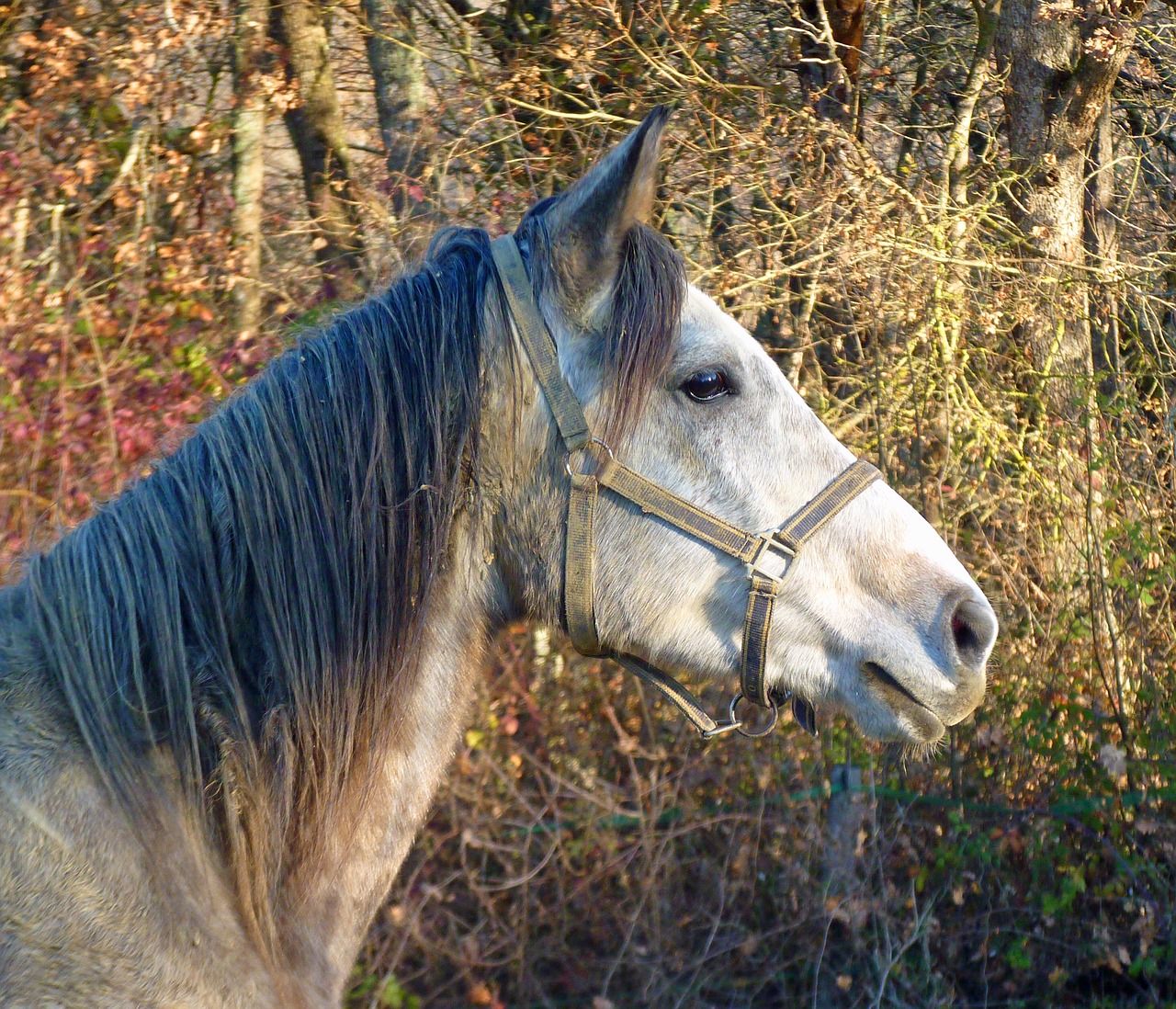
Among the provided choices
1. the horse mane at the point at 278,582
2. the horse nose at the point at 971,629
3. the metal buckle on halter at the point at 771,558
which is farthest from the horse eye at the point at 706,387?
the horse nose at the point at 971,629

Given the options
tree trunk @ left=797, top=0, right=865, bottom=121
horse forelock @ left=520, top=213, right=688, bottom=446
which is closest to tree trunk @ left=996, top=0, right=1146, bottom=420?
tree trunk @ left=797, top=0, right=865, bottom=121

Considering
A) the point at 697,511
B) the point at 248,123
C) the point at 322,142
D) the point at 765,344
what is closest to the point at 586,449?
the point at 697,511

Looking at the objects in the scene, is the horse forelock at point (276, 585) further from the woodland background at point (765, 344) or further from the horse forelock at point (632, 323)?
the woodland background at point (765, 344)

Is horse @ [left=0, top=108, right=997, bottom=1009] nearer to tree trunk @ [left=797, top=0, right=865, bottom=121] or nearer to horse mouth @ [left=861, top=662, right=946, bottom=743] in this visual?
horse mouth @ [left=861, top=662, right=946, bottom=743]

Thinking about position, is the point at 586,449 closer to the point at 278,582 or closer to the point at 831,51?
the point at 278,582

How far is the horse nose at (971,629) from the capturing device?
1818 millimetres

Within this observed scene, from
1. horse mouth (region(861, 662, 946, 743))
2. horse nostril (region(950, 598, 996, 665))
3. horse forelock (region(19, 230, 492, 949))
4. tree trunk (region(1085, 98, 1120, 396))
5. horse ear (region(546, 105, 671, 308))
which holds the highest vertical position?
horse ear (region(546, 105, 671, 308))

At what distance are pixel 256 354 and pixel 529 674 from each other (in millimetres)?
1831

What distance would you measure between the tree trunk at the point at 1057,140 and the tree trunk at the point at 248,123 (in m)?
3.64

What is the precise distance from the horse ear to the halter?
0.27 ft

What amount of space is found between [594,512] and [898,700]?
660 millimetres

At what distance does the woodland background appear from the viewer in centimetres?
378

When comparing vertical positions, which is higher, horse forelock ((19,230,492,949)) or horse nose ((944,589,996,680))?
horse forelock ((19,230,492,949))

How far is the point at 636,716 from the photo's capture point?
417 centimetres
